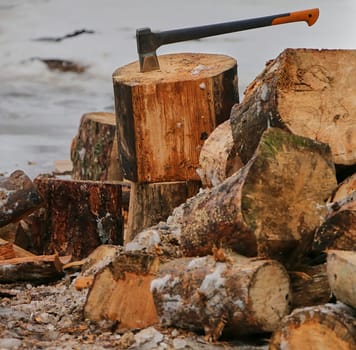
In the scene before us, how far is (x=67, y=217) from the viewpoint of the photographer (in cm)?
546

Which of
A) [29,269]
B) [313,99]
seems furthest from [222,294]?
[29,269]

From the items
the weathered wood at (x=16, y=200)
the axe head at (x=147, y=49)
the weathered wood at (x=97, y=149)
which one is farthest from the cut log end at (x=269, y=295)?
the weathered wood at (x=97, y=149)

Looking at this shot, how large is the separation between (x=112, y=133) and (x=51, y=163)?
1.93 m

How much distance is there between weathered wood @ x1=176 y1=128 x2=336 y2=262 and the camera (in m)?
3.40

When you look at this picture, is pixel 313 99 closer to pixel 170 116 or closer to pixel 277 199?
pixel 277 199

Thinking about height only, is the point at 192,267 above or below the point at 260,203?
below

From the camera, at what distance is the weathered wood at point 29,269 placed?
15.3ft

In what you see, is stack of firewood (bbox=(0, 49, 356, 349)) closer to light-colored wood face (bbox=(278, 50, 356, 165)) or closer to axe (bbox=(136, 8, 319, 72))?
light-colored wood face (bbox=(278, 50, 356, 165))

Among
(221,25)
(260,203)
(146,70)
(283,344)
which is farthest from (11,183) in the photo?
(283,344)

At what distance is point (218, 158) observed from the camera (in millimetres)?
4430

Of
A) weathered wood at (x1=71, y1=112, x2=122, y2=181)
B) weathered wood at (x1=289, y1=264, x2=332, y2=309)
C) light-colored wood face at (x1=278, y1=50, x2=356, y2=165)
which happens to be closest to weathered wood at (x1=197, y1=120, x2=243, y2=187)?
light-colored wood face at (x1=278, y1=50, x2=356, y2=165)

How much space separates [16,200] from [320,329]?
2.49 m

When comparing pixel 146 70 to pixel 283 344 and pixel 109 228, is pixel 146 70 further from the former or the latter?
pixel 283 344

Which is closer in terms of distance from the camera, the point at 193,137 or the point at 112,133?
the point at 193,137
